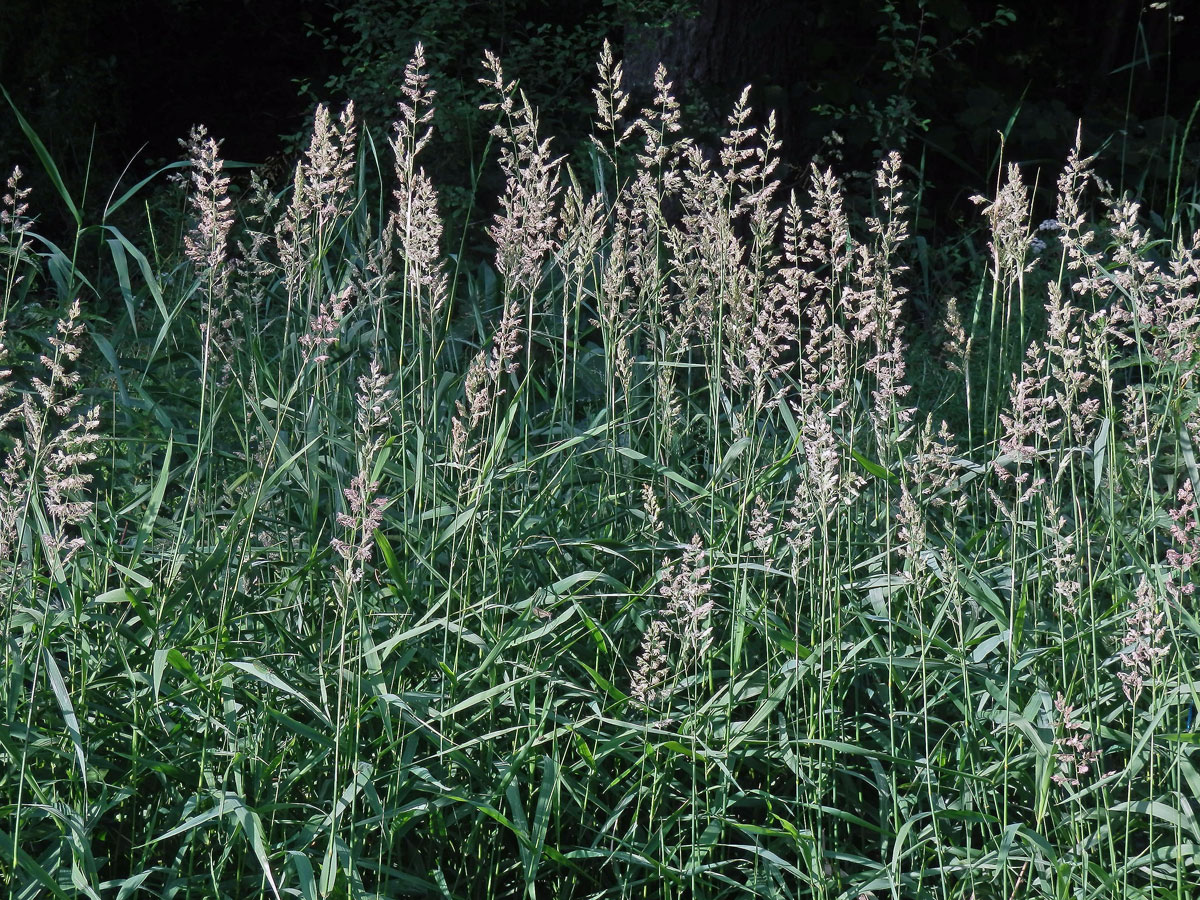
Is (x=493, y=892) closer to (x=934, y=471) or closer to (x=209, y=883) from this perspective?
(x=209, y=883)

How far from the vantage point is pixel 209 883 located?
6.33 ft

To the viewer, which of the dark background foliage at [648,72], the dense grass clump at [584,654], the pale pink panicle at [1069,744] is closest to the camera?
the pale pink panicle at [1069,744]

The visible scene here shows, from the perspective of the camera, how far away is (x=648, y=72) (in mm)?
6469

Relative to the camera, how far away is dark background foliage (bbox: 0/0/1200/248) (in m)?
6.43

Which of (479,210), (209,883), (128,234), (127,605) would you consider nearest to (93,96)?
(128,234)

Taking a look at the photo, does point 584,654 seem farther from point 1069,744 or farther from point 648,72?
point 648,72

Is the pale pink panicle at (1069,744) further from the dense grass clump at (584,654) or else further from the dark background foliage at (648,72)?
the dark background foliage at (648,72)

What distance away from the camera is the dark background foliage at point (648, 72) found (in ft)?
21.1

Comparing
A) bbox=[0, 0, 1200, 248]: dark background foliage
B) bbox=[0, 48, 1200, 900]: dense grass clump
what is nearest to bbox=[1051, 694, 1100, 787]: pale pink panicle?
bbox=[0, 48, 1200, 900]: dense grass clump

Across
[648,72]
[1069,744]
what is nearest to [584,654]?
[1069,744]

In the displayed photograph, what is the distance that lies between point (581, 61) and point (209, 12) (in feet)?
21.0

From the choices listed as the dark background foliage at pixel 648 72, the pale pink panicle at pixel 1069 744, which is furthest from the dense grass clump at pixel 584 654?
the dark background foliage at pixel 648 72

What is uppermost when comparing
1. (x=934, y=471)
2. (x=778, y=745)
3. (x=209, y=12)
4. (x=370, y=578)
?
(x=209, y=12)

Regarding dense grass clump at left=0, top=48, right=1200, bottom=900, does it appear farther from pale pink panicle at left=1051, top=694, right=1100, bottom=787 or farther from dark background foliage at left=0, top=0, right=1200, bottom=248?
dark background foliage at left=0, top=0, right=1200, bottom=248
